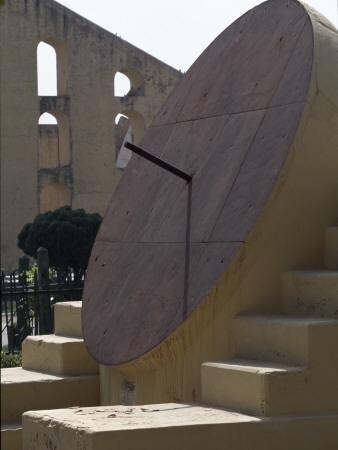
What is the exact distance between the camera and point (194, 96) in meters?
4.84

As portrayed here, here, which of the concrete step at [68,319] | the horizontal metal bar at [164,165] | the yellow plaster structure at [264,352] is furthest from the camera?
the concrete step at [68,319]

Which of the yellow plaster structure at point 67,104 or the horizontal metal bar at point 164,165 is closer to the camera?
the horizontal metal bar at point 164,165

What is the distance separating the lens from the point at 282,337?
3.46 metres

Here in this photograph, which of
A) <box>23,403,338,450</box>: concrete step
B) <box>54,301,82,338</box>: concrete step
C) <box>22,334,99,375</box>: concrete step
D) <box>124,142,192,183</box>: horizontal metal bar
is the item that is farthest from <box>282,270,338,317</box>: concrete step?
<box>54,301,82,338</box>: concrete step

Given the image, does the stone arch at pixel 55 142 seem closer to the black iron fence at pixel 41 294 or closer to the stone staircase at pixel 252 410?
the black iron fence at pixel 41 294

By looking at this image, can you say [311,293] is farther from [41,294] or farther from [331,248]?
[41,294]

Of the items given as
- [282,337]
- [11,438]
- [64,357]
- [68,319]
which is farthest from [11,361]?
[282,337]

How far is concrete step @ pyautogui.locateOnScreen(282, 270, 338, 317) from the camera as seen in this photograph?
3598 mm

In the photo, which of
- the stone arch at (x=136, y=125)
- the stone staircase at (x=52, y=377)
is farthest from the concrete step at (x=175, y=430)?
the stone arch at (x=136, y=125)

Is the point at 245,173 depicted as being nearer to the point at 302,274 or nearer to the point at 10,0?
the point at 302,274

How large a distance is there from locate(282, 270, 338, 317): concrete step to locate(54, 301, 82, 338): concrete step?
4.54 feet

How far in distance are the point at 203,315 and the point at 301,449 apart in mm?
679

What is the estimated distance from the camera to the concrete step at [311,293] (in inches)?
142

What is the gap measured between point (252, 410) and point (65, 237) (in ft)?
53.1
